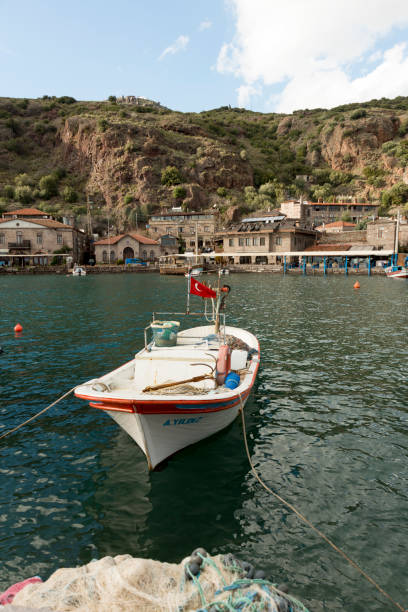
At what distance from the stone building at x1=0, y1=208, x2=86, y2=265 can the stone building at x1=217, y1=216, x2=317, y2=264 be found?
130ft

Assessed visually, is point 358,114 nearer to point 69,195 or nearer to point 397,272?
point 397,272

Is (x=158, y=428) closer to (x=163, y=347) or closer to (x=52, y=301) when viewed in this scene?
(x=163, y=347)

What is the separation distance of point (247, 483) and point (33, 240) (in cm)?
9691

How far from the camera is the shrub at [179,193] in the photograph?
382 ft

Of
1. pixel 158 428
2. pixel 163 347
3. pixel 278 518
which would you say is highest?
pixel 163 347

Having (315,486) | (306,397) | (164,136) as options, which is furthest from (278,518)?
(164,136)

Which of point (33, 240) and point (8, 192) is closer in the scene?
point (33, 240)

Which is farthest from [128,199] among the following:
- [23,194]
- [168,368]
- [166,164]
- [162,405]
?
[162,405]

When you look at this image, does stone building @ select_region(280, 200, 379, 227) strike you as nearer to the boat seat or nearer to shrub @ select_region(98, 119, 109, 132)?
shrub @ select_region(98, 119, 109, 132)

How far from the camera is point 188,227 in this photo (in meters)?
105

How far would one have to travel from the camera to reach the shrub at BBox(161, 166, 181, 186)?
395 ft

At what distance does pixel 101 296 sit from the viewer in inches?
1656

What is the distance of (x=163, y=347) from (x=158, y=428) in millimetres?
4072

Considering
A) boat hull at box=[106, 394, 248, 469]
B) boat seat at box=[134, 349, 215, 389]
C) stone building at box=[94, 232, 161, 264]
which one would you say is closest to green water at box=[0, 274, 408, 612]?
boat hull at box=[106, 394, 248, 469]
